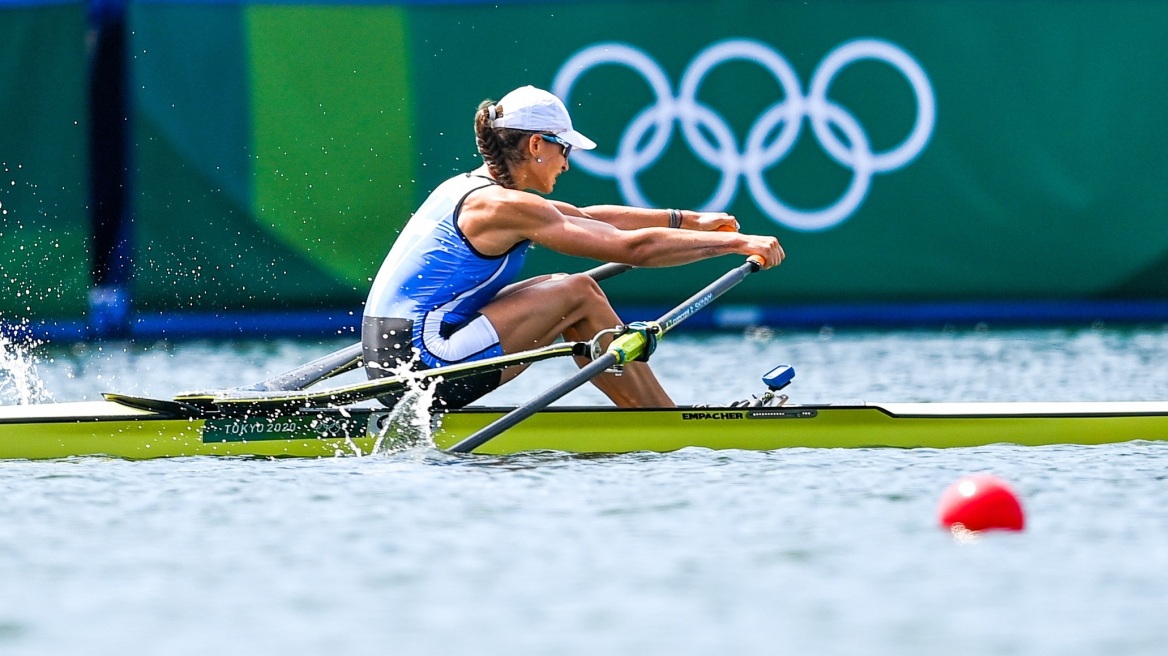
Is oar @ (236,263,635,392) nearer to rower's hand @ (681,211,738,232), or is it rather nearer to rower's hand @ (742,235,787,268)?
rower's hand @ (681,211,738,232)

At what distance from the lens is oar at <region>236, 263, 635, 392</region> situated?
24.2ft

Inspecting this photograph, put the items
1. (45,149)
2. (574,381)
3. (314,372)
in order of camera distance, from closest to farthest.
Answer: (574,381)
(314,372)
(45,149)

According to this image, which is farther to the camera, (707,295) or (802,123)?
(802,123)

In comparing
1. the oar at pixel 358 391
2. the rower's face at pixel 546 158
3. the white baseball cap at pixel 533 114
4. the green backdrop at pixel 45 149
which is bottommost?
the oar at pixel 358 391

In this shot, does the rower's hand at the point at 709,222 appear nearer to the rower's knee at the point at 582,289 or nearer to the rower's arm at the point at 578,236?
the rower's arm at the point at 578,236

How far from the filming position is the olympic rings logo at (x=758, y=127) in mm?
12172

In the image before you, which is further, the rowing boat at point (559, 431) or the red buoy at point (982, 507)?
the rowing boat at point (559, 431)

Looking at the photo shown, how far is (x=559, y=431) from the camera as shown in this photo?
6.94 metres

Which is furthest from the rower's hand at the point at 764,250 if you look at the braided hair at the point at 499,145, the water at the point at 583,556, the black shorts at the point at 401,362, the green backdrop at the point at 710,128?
the green backdrop at the point at 710,128

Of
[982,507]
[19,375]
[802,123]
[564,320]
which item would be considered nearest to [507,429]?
[564,320]

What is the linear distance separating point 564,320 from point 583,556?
2.20 meters

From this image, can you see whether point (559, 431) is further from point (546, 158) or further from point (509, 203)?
point (546, 158)

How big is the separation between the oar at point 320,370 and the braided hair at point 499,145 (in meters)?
0.61

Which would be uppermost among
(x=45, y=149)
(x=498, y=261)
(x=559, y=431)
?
(x=45, y=149)
